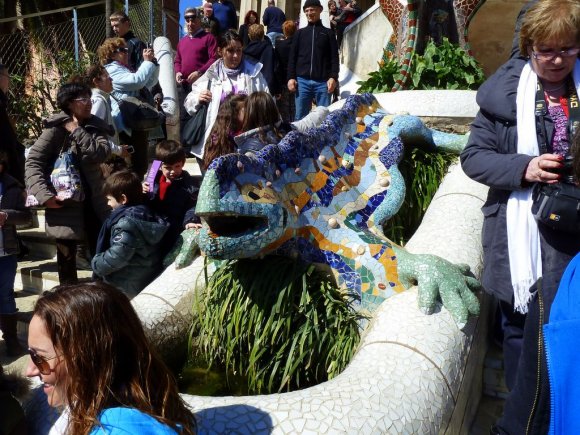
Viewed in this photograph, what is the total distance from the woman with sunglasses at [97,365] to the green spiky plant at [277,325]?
1.21 meters

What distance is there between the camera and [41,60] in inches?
360

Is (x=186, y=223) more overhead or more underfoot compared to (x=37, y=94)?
more underfoot

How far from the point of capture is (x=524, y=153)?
2.54 m

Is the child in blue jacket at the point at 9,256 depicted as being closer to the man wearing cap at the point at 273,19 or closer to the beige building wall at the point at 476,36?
the beige building wall at the point at 476,36

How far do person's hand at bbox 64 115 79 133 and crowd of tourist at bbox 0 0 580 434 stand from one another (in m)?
0.02

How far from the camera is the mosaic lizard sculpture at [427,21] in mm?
5449

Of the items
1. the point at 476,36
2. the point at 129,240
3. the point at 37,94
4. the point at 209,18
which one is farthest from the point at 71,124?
the point at 476,36

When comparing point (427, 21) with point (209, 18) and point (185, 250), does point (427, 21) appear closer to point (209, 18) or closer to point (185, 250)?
point (185, 250)

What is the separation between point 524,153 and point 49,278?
3950mm

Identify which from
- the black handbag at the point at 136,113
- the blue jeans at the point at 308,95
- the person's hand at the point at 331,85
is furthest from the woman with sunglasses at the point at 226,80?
the blue jeans at the point at 308,95

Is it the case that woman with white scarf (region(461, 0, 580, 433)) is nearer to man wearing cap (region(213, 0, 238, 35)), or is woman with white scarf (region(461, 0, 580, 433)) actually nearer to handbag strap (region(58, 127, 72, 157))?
handbag strap (region(58, 127, 72, 157))

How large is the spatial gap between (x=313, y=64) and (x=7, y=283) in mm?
4117

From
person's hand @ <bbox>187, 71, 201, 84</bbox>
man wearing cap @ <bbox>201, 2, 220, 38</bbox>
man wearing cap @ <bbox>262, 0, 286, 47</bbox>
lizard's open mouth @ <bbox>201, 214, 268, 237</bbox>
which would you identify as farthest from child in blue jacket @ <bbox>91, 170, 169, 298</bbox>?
man wearing cap @ <bbox>262, 0, 286, 47</bbox>

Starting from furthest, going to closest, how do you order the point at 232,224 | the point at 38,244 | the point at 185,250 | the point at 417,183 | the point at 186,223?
1. the point at 38,244
2. the point at 417,183
3. the point at 186,223
4. the point at 185,250
5. the point at 232,224
